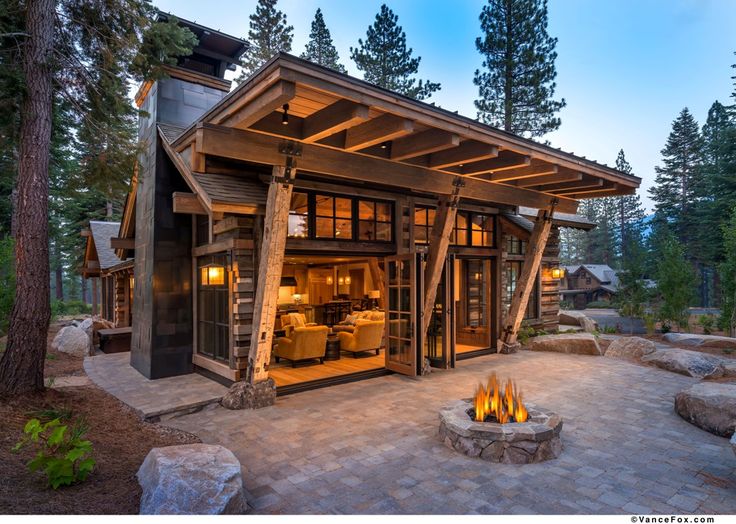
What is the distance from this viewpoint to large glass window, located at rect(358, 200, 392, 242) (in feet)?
25.6

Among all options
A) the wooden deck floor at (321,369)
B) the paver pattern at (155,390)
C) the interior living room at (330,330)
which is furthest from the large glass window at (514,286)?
the paver pattern at (155,390)

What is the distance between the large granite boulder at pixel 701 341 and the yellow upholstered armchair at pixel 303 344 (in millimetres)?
9469

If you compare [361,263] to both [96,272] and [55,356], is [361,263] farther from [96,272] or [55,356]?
[96,272]

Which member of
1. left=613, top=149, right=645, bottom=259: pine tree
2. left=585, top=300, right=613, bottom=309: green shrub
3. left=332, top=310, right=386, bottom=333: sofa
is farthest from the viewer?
left=613, top=149, right=645, bottom=259: pine tree

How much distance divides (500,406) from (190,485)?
3.03 meters

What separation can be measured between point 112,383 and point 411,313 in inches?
206

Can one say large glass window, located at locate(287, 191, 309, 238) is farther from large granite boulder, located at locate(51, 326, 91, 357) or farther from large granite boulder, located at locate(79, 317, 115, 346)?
large granite boulder, located at locate(79, 317, 115, 346)

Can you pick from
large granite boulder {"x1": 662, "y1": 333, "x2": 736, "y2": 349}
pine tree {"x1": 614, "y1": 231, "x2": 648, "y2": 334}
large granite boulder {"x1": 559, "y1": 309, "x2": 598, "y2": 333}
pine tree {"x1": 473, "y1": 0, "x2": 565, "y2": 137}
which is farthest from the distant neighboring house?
large granite boulder {"x1": 662, "y1": 333, "x2": 736, "y2": 349}

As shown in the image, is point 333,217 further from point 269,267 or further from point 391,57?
point 391,57

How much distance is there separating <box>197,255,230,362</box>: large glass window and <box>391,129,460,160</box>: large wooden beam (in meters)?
3.34

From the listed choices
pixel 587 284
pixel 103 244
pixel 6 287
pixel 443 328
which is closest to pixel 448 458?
pixel 443 328

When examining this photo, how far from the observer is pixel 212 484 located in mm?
2963

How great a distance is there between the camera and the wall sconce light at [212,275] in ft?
23.0

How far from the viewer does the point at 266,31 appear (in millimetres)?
21281
